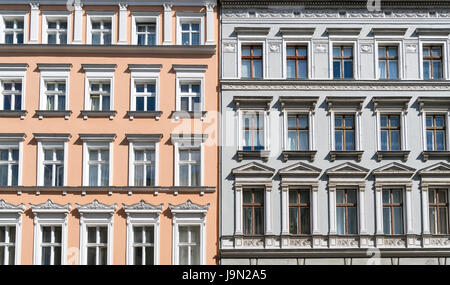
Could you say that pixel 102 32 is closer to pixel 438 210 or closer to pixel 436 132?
pixel 436 132

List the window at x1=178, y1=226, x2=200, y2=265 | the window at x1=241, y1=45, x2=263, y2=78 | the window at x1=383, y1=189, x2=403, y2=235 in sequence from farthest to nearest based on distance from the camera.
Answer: the window at x1=241, y1=45, x2=263, y2=78 → the window at x1=383, y1=189, x2=403, y2=235 → the window at x1=178, y1=226, x2=200, y2=265

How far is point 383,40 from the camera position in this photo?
24.8 meters

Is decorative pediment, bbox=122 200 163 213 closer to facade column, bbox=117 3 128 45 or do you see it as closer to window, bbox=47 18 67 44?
facade column, bbox=117 3 128 45

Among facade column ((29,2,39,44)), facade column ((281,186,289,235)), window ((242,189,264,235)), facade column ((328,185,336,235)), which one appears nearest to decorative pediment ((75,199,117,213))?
window ((242,189,264,235))

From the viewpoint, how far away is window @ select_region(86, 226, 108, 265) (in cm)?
2358

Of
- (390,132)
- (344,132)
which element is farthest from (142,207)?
(390,132)

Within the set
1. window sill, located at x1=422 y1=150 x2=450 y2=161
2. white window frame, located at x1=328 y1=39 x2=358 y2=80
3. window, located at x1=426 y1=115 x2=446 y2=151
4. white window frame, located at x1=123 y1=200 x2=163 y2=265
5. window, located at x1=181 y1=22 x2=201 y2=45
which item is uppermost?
window, located at x1=181 y1=22 x2=201 y2=45

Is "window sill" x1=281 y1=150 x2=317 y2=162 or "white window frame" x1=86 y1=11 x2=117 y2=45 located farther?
"white window frame" x1=86 y1=11 x2=117 y2=45

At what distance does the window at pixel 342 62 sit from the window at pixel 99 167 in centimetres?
765

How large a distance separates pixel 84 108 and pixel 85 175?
210 centimetres

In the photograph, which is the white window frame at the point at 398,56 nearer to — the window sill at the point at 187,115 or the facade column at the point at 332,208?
the facade column at the point at 332,208

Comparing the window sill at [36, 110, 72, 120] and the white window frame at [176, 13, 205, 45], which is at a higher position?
the white window frame at [176, 13, 205, 45]

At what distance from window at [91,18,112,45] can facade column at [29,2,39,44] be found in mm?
1735

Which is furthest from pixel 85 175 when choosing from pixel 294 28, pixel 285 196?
pixel 294 28
